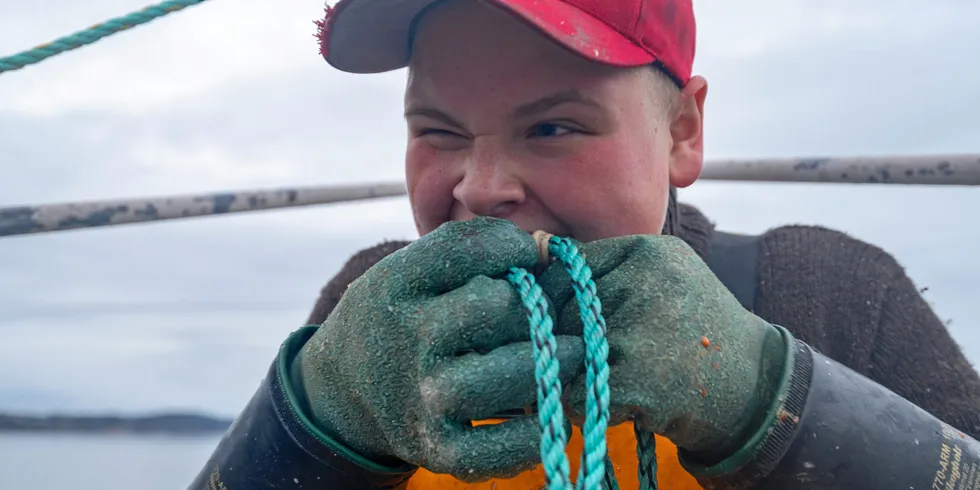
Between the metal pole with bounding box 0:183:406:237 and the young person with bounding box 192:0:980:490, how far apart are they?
154 centimetres

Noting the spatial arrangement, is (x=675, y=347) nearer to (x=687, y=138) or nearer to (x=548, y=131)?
(x=548, y=131)

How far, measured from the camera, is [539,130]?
1186 mm


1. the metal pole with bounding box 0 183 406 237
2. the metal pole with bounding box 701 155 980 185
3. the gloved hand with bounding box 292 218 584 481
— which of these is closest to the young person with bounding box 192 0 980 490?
the gloved hand with bounding box 292 218 584 481

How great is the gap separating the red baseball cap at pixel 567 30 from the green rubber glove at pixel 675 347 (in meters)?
0.31

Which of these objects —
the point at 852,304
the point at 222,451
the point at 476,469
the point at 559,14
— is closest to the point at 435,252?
the point at 476,469

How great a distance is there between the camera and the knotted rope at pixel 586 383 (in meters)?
0.80

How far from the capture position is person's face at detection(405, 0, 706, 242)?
3.82 feet

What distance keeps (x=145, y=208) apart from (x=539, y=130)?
1964mm

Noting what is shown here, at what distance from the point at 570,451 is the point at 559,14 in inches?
26.8

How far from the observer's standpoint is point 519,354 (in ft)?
2.95

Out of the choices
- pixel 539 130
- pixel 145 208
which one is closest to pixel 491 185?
pixel 539 130

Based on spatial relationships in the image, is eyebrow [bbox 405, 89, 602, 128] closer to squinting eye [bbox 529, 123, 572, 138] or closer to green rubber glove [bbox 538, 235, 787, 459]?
squinting eye [bbox 529, 123, 572, 138]

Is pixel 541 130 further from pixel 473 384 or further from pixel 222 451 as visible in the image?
pixel 222 451

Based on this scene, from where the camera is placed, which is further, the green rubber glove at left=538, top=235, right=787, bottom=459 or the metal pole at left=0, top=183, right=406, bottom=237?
the metal pole at left=0, top=183, right=406, bottom=237
